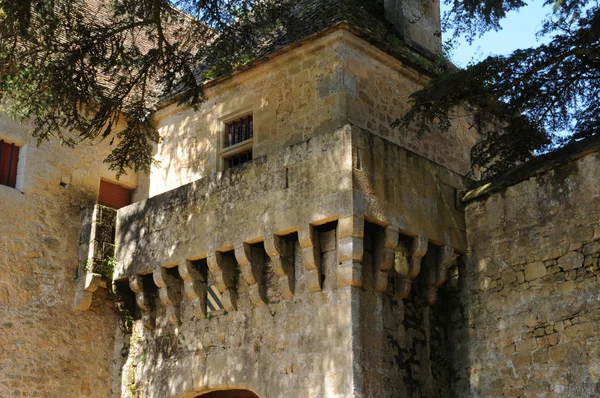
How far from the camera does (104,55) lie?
12.5 m

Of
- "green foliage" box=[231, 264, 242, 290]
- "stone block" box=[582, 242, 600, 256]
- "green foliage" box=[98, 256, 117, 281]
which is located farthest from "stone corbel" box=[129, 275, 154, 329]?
"stone block" box=[582, 242, 600, 256]

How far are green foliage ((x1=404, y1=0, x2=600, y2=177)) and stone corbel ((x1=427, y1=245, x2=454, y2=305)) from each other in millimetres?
1771

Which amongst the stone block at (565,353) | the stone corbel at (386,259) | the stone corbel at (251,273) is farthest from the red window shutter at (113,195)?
the stone block at (565,353)

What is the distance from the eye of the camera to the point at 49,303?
1331cm

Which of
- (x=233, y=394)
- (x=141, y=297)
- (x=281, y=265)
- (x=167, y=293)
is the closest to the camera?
(x=281, y=265)

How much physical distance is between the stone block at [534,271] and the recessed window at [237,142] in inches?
176

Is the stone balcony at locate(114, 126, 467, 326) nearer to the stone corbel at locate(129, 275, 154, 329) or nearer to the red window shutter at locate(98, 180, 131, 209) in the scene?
the stone corbel at locate(129, 275, 154, 329)

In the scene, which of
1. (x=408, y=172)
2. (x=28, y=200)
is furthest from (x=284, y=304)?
(x=28, y=200)

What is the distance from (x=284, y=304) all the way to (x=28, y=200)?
4.51m

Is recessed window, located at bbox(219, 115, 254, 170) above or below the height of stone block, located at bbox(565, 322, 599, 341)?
above

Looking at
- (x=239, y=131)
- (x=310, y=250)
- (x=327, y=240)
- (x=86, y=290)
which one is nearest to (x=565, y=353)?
(x=327, y=240)

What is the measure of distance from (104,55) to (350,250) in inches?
177

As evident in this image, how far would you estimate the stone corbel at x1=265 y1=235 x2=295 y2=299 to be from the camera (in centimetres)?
1148

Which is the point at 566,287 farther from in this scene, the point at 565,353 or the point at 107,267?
the point at 107,267
